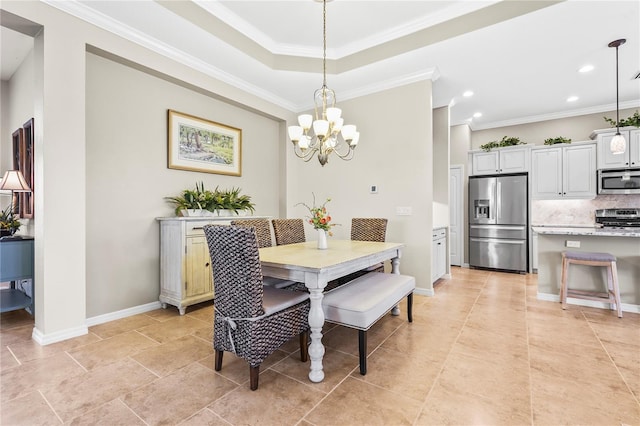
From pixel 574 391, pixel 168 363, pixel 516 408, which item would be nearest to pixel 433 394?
pixel 516 408

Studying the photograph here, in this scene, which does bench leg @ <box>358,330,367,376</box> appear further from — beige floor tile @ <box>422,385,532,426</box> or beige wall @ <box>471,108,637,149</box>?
beige wall @ <box>471,108,637,149</box>

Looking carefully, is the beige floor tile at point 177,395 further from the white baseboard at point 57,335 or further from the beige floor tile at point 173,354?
the white baseboard at point 57,335

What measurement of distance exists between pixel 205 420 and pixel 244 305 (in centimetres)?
61

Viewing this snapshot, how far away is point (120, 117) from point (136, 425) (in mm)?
2864

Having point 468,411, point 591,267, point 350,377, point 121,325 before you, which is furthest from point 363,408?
point 591,267

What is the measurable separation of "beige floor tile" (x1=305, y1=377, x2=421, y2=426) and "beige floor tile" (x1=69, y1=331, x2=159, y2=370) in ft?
5.31

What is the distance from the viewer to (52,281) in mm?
2490

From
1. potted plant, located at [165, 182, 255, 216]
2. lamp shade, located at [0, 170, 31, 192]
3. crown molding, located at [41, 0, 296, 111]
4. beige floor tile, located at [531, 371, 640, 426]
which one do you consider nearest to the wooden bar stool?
beige floor tile, located at [531, 371, 640, 426]

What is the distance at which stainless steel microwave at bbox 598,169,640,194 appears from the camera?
4.60 metres

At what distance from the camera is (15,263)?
283cm

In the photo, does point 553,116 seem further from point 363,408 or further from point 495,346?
point 363,408

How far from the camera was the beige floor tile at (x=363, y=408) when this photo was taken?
1594mm

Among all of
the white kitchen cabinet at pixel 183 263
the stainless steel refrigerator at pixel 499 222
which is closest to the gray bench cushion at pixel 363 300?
the white kitchen cabinet at pixel 183 263

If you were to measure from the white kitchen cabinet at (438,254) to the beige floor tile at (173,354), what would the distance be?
9.79 ft
